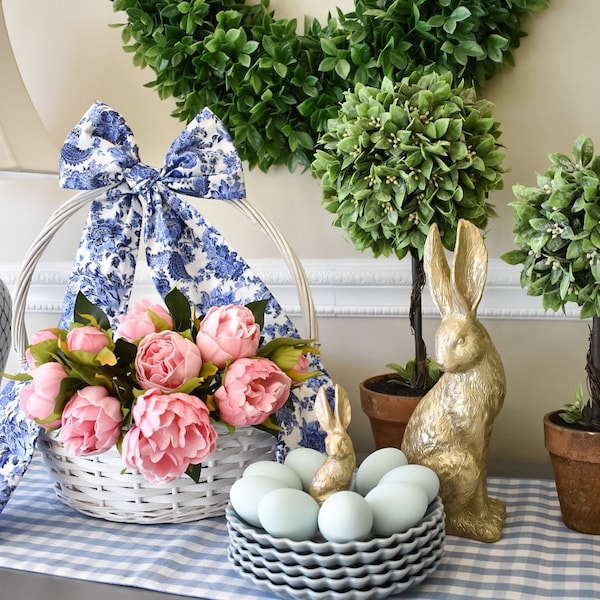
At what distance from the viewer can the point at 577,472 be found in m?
0.76

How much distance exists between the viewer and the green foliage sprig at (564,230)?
0.72 metres

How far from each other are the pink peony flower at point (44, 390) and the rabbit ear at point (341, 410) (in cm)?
27

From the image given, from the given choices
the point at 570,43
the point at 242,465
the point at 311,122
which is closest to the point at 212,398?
the point at 242,465

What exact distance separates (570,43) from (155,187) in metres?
0.55

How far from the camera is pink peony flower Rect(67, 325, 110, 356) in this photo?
743mm

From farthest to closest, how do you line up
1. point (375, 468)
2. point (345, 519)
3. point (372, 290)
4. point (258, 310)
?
1. point (372, 290)
2. point (258, 310)
3. point (375, 468)
4. point (345, 519)

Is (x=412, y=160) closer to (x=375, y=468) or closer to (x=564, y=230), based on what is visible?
(x=564, y=230)

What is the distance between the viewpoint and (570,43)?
3.22ft

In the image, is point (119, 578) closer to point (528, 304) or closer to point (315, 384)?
point (315, 384)

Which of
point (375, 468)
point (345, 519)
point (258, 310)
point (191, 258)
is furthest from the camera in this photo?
point (191, 258)

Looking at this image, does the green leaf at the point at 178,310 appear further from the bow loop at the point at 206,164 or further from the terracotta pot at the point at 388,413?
the terracotta pot at the point at 388,413

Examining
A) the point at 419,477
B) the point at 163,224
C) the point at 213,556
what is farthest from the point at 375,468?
the point at 163,224

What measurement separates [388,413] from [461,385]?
0.56 ft

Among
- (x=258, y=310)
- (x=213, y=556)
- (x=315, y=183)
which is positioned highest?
(x=315, y=183)
